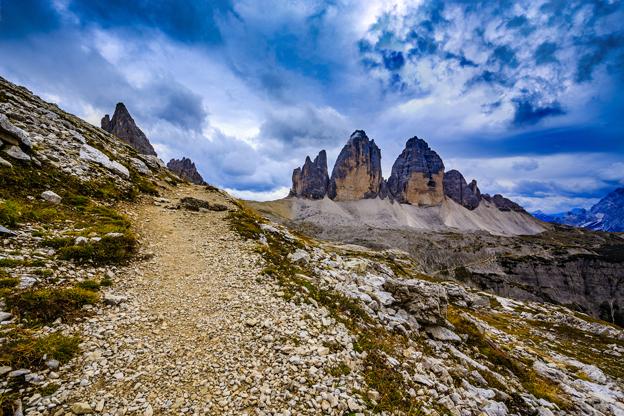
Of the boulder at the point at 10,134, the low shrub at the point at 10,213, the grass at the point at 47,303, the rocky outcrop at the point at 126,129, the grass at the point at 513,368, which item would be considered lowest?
the grass at the point at 513,368

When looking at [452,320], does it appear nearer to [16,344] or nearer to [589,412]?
[589,412]

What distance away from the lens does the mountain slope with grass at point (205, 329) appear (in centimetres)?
674

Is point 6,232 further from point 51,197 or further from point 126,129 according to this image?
point 126,129

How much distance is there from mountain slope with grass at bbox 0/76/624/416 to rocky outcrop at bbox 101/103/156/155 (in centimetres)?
14962

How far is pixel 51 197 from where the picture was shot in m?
15.7

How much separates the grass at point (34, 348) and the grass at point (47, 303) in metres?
0.81

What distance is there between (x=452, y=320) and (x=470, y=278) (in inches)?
4941

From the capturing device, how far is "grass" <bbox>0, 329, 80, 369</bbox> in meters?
6.27

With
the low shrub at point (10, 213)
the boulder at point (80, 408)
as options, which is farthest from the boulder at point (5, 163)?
the boulder at point (80, 408)

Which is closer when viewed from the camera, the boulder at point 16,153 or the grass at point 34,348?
the grass at point 34,348

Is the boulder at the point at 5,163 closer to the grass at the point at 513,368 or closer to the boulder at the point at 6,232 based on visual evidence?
the boulder at the point at 6,232

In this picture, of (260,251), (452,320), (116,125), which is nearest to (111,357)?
(260,251)

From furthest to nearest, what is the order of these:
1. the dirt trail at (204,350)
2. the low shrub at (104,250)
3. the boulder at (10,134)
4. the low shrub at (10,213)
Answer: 1. the boulder at (10,134)
2. the low shrub at (10,213)
3. the low shrub at (104,250)
4. the dirt trail at (204,350)

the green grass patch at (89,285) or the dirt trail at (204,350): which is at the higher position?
the green grass patch at (89,285)
